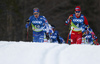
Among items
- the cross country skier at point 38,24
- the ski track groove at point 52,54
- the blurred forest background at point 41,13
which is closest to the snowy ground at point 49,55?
the ski track groove at point 52,54

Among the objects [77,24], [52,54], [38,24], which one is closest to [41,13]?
[38,24]

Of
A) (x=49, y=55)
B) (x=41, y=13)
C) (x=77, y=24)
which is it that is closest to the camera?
(x=49, y=55)

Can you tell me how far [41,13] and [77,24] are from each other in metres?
4.35

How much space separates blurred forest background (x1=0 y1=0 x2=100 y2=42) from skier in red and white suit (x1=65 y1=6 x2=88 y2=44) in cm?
379

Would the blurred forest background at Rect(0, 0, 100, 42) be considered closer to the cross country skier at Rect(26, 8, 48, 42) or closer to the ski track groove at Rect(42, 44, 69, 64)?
the cross country skier at Rect(26, 8, 48, 42)

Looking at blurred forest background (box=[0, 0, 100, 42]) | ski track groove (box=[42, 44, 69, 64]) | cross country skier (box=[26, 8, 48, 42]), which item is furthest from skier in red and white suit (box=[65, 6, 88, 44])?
ski track groove (box=[42, 44, 69, 64])

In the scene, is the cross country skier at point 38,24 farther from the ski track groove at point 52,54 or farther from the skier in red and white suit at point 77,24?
the ski track groove at point 52,54

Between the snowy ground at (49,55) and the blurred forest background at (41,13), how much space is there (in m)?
8.22

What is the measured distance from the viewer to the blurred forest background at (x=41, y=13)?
9.27 m

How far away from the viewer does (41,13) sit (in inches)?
372

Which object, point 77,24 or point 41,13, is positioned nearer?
point 77,24

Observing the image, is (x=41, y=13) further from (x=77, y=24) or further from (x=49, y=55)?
(x=49, y=55)

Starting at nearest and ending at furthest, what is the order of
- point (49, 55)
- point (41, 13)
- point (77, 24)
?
point (49, 55) → point (77, 24) → point (41, 13)

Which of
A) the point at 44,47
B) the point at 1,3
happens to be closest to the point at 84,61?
the point at 44,47
